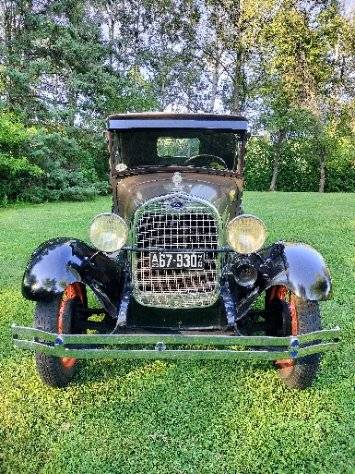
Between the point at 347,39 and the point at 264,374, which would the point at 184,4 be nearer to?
the point at 347,39

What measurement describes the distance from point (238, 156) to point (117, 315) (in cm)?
187

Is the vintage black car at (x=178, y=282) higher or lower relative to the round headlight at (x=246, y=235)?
lower

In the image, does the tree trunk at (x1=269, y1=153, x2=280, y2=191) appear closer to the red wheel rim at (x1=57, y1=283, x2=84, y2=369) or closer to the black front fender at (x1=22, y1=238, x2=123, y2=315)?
the black front fender at (x1=22, y1=238, x2=123, y2=315)

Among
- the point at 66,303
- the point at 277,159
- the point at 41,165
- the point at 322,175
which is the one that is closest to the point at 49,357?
the point at 66,303

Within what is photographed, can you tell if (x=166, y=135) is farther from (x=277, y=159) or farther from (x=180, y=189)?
(x=277, y=159)

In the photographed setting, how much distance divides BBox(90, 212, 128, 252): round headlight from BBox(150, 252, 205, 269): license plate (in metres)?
0.26

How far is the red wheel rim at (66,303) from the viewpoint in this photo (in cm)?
346

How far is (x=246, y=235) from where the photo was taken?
3.42 meters

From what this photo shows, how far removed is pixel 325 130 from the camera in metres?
21.8

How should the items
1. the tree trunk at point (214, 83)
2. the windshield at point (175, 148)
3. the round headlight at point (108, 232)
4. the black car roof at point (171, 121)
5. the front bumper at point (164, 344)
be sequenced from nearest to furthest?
1. the front bumper at point (164, 344)
2. the round headlight at point (108, 232)
3. the black car roof at point (171, 121)
4. the windshield at point (175, 148)
5. the tree trunk at point (214, 83)

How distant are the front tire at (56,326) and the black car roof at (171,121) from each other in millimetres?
1501

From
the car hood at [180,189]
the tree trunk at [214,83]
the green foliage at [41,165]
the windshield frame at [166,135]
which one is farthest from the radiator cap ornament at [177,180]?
the tree trunk at [214,83]

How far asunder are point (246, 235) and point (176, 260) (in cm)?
51

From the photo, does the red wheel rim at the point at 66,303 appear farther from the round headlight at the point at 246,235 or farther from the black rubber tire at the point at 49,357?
the round headlight at the point at 246,235
